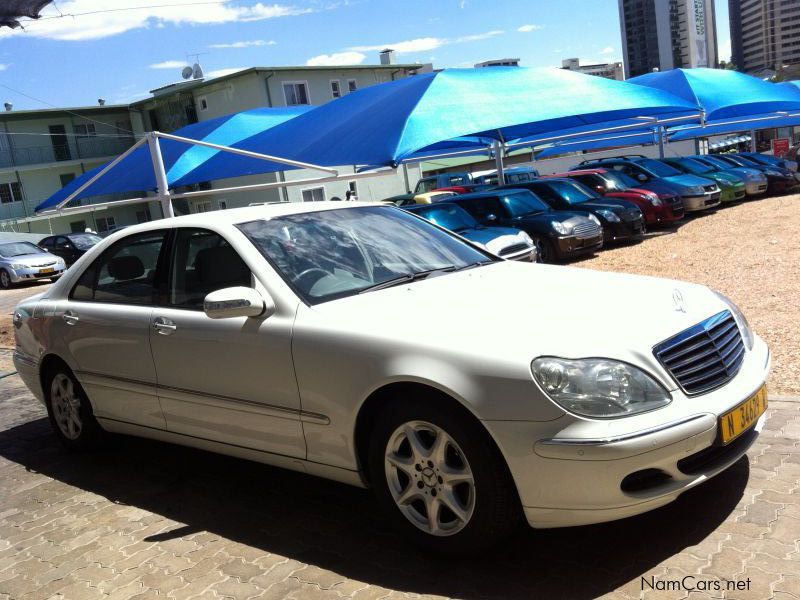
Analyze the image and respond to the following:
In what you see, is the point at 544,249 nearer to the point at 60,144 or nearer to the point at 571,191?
the point at 571,191

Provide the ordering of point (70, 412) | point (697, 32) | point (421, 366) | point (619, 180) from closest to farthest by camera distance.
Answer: point (421, 366) → point (70, 412) → point (619, 180) → point (697, 32)

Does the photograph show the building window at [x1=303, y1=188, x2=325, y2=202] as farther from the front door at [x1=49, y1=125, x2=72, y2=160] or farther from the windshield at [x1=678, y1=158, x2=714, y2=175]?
the front door at [x1=49, y1=125, x2=72, y2=160]

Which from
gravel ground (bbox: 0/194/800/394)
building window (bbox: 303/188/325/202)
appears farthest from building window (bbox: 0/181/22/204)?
gravel ground (bbox: 0/194/800/394)

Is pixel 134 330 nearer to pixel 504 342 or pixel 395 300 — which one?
pixel 395 300

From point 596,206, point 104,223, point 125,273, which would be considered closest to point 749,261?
point 596,206

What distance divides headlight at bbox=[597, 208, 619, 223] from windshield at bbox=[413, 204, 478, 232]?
9.09 feet

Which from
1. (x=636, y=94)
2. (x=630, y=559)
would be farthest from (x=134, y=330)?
(x=636, y=94)

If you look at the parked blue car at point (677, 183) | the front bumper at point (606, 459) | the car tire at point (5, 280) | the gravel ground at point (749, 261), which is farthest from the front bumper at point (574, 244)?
the car tire at point (5, 280)

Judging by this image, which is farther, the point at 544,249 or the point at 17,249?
the point at 17,249

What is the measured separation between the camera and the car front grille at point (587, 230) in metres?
13.0

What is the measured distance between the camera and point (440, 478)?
3154mm

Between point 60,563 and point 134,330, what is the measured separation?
1282 mm

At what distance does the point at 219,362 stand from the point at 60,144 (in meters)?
44.1

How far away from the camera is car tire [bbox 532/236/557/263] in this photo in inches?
506
